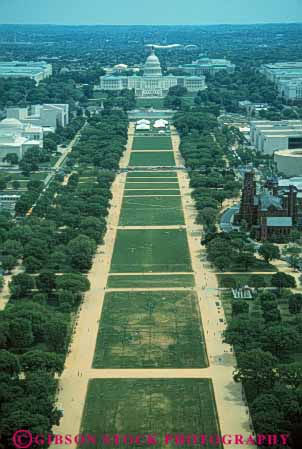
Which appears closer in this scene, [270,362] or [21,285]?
[270,362]

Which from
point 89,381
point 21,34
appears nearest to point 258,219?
point 89,381

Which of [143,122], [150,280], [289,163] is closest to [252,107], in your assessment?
[143,122]

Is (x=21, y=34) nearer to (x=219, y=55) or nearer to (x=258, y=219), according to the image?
(x=219, y=55)

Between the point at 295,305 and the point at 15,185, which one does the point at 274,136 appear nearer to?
the point at 15,185

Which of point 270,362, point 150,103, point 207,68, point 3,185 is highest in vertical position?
point 270,362

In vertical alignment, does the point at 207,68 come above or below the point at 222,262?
below

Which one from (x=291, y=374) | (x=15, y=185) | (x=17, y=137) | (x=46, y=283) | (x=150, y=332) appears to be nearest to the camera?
(x=291, y=374)

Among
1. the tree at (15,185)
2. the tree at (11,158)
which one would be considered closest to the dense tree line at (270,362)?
the tree at (15,185)

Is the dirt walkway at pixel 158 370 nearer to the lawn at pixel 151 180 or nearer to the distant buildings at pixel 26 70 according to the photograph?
the lawn at pixel 151 180
